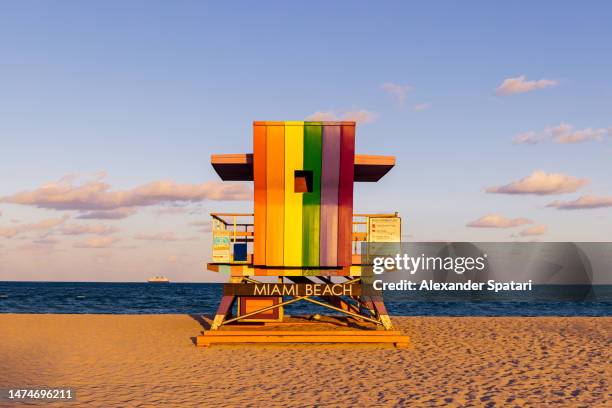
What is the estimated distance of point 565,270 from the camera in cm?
17012

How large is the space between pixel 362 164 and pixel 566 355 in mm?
7731

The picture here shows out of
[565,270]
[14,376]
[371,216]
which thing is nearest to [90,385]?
[14,376]

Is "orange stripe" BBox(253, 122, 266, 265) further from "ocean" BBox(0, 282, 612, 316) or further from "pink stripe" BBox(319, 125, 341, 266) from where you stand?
"ocean" BBox(0, 282, 612, 316)

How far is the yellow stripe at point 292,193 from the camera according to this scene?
50.3 ft

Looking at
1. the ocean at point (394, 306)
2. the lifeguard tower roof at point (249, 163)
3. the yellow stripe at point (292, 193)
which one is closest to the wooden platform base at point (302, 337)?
the yellow stripe at point (292, 193)

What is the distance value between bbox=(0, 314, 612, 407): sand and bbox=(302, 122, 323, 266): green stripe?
2941mm

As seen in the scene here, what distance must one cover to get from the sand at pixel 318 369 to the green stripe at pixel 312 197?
294 centimetres

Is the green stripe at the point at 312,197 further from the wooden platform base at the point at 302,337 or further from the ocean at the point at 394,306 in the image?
the ocean at the point at 394,306

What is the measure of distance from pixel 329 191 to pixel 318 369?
4.97 meters

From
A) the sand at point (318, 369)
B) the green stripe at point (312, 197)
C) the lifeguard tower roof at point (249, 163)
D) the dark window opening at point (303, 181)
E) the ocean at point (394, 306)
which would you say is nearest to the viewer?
the sand at point (318, 369)

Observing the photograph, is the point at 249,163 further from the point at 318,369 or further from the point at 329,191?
the point at 318,369

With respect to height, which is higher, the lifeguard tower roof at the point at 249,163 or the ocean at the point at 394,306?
the lifeguard tower roof at the point at 249,163

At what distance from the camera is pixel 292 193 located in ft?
50.3

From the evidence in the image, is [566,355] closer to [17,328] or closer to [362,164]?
[362,164]
